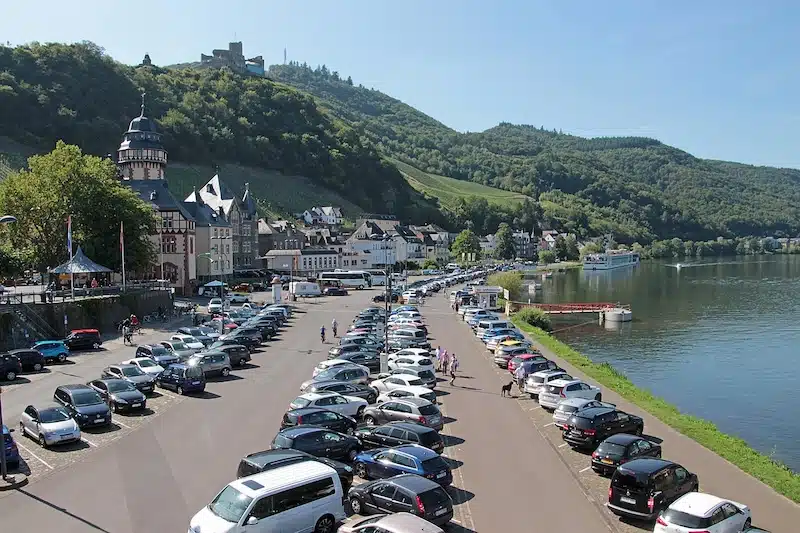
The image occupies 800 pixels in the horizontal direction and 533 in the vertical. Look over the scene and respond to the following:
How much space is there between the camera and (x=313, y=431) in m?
19.0

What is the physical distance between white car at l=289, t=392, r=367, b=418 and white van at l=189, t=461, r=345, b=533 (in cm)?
851

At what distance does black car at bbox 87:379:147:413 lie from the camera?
25.0m

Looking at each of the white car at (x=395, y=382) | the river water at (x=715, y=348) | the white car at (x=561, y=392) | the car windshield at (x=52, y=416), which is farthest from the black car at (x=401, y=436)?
the river water at (x=715, y=348)

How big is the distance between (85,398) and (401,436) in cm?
1119

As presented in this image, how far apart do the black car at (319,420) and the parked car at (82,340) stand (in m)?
23.8

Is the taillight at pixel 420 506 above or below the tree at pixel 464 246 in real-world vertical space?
below

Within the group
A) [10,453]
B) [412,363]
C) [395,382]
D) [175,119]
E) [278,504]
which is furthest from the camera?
[175,119]

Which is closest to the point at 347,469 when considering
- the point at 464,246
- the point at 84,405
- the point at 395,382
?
the point at 395,382

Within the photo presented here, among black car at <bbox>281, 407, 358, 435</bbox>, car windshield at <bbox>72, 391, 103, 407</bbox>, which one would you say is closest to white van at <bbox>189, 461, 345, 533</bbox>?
black car at <bbox>281, 407, 358, 435</bbox>

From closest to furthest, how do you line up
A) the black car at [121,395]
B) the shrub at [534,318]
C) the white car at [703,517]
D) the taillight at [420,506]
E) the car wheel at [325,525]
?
the white car at [703,517] < the car wheel at [325,525] < the taillight at [420,506] < the black car at [121,395] < the shrub at [534,318]

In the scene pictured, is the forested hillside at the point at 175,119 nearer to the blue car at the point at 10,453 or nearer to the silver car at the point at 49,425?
the silver car at the point at 49,425

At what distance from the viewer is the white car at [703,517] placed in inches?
540

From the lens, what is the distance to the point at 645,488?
51.3 feet

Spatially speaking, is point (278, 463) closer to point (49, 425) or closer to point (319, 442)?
point (319, 442)
